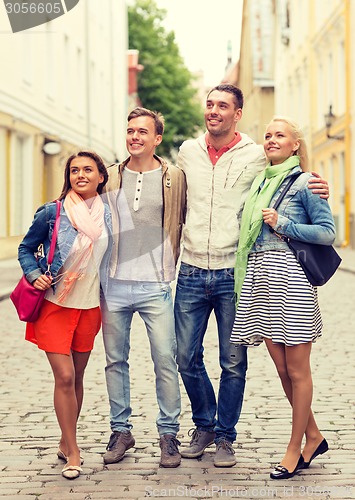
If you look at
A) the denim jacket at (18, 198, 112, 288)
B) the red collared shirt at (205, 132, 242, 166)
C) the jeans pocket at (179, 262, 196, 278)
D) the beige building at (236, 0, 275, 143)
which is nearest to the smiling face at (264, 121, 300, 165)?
the red collared shirt at (205, 132, 242, 166)

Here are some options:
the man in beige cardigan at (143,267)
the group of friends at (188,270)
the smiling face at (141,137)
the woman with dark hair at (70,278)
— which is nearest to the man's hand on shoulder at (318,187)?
the group of friends at (188,270)

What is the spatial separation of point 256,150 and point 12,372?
12.8ft

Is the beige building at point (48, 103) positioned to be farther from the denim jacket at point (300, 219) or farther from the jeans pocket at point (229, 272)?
the denim jacket at point (300, 219)

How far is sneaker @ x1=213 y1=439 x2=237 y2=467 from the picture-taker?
514 cm

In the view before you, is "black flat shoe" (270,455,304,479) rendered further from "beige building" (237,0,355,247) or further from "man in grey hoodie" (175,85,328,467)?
"beige building" (237,0,355,247)

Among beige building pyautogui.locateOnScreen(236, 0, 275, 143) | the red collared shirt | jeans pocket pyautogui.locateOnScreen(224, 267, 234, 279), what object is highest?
beige building pyautogui.locateOnScreen(236, 0, 275, 143)

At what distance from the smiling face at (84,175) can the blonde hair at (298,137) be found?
0.90m

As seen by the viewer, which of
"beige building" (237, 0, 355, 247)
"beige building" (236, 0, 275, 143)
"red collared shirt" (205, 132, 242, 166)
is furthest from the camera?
"beige building" (236, 0, 275, 143)

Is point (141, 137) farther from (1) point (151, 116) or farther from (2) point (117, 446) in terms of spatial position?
(2) point (117, 446)

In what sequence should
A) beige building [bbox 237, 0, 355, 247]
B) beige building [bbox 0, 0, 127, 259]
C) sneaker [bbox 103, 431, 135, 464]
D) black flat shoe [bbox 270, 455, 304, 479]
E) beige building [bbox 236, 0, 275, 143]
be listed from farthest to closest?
beige building [bbox 236, 0, 275, 143], beige building [bbox 237, 0, 355, 247], beige building [bbox 0, 0, 127, 259], sneaker [bbox 103, 431, 135, 464], black flat shoe [bbox 270, 455, 304, 479]

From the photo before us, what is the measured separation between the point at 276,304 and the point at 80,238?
1.00 meters

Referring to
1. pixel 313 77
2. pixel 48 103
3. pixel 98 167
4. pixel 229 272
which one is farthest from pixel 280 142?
pixel 313 77

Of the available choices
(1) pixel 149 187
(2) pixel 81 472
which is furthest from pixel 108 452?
(1) pixel 149 187

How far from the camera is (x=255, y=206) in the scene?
4.96 meters
